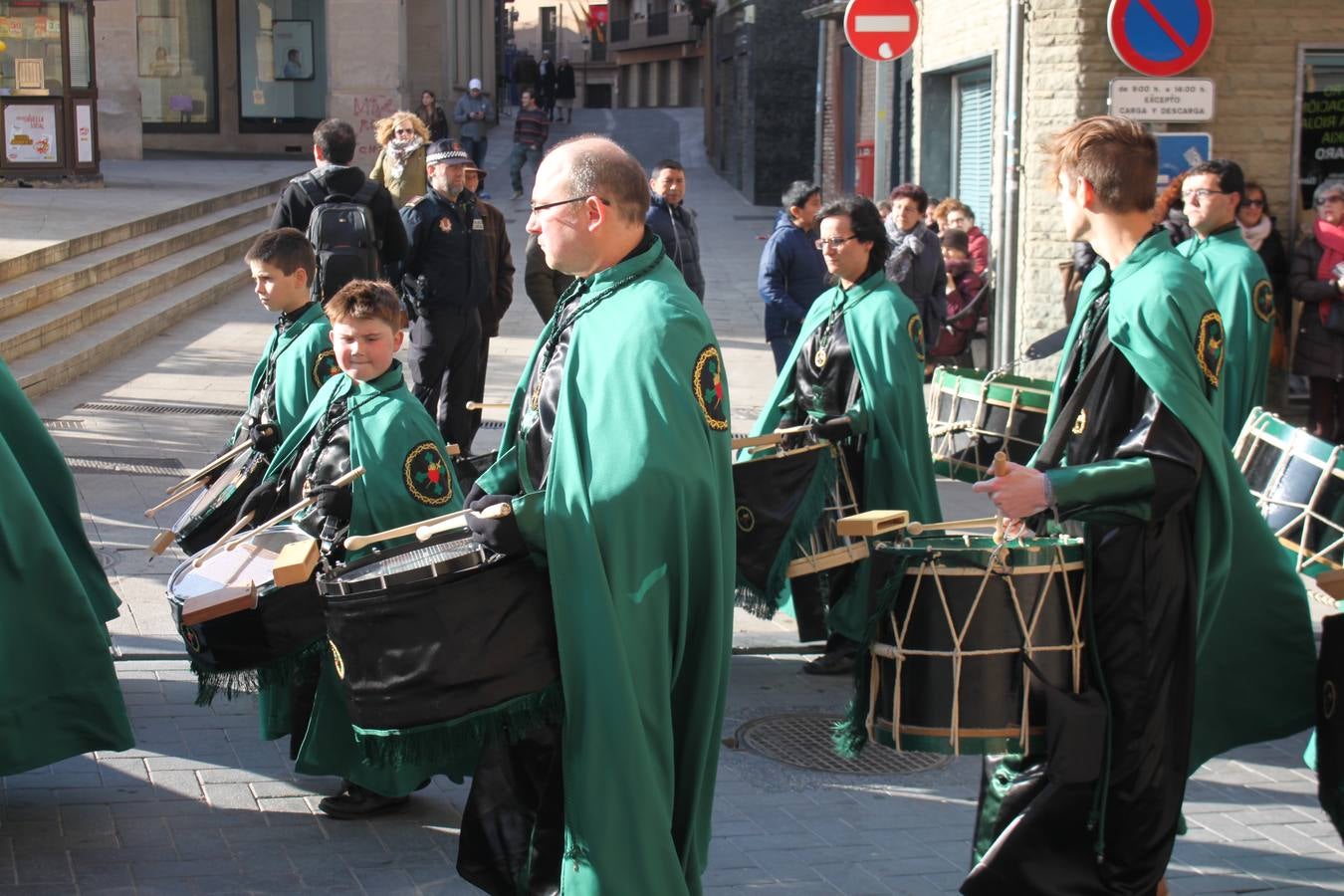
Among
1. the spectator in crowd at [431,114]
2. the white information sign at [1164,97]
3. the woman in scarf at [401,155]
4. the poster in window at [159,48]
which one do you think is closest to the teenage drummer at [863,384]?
the white information sign at [1164,97]

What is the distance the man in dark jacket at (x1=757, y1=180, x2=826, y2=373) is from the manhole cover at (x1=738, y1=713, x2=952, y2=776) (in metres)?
4.61

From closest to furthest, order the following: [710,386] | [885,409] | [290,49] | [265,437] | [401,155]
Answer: [710,386], [265,437], [885,409], [401,155], [290,49]

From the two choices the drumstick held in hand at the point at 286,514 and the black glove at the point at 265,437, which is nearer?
the drumstick held in hand at the point at 286,514

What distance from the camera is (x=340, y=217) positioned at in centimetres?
994

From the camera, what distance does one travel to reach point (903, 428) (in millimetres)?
6797

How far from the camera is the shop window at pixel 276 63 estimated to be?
105 ft

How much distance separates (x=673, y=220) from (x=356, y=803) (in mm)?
6287

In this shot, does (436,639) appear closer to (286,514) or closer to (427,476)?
(286,514)

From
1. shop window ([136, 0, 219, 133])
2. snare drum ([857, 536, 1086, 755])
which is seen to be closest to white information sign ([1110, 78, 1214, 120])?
snare drum ([857, 536, 1086, 755])

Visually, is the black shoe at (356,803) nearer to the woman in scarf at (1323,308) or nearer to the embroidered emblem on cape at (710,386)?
the embroidered emblem on cape at (710,386)

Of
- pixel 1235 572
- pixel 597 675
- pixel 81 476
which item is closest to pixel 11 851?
pixel 597 675

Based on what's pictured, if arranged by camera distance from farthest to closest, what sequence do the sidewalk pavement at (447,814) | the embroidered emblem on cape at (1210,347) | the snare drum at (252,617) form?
the sidewalk pavement at (447,814)
the snare drum at (252,617)
the embroidered emblem on cape at (1210,347)

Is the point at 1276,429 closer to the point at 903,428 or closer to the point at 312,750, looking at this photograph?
the point at 903,428

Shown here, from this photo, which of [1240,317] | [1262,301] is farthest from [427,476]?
[1262,301]
